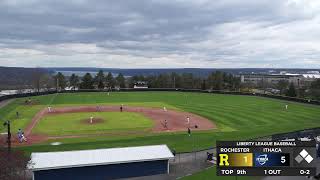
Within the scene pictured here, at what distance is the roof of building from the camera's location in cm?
2839

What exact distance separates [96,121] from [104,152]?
24.7 metres

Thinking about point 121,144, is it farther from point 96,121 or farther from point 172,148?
point 96,121

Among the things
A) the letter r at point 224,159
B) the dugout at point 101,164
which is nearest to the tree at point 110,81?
the dugout at point 101,164

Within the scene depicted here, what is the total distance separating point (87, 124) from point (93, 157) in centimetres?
2336

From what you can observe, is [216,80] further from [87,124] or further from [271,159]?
[271,159]

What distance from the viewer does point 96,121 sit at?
55.7m

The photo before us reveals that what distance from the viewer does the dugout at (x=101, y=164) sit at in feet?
92.8

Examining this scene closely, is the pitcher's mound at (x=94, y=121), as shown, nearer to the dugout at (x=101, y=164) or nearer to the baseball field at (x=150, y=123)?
the baseball field at (x=150, y=123)

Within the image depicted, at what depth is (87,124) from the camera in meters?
53.1

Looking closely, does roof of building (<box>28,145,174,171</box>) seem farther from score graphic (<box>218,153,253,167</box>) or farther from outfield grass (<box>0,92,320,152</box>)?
score graphic (<box>218,153,253,167</box>)
